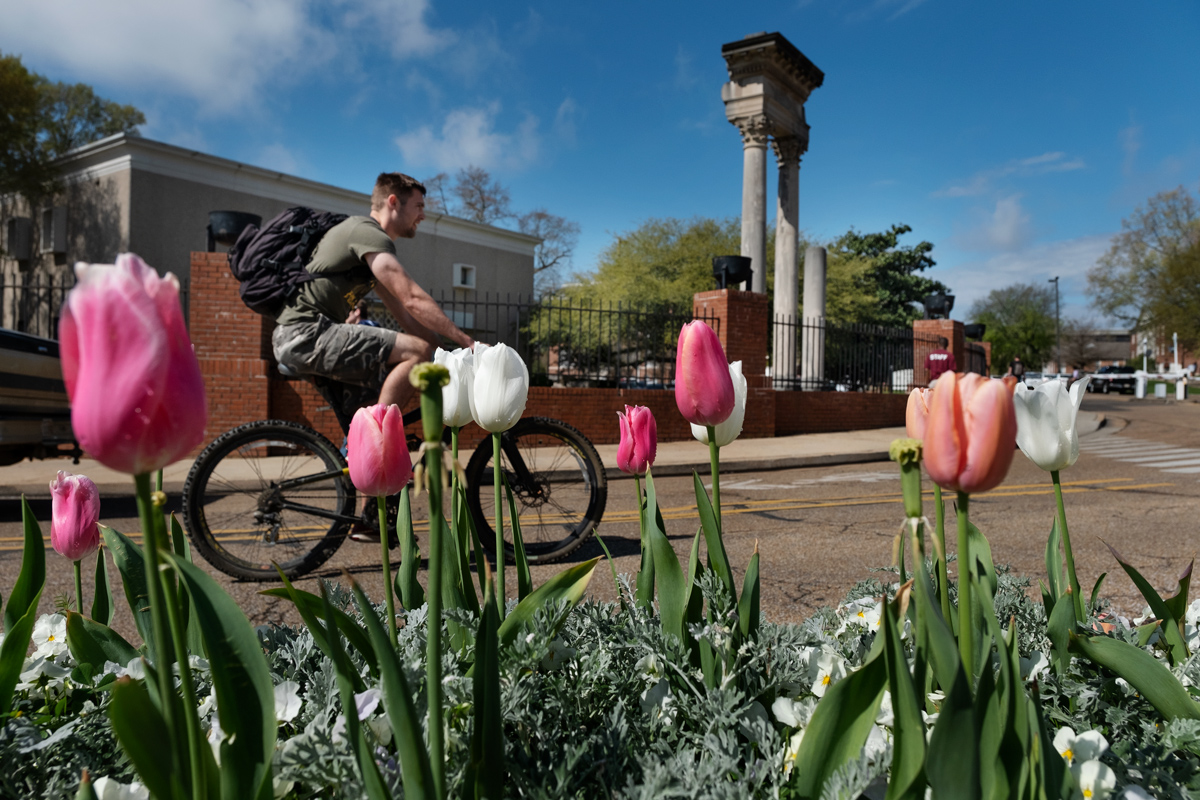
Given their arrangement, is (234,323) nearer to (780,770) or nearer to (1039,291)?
(780,770)

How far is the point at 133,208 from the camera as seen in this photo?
1916cm

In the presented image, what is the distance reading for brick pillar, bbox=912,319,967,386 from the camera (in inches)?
727

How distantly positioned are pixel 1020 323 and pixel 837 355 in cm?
6811

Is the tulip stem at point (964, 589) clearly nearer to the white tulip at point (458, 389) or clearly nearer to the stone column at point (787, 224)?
the white tulip at point (458, 389)

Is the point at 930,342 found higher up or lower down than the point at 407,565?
higher up

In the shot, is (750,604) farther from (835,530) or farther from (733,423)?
(835,530)

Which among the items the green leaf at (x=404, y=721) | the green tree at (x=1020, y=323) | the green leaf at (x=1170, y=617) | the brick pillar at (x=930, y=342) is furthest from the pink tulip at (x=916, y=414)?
the green tree at (x=1020, y=323)

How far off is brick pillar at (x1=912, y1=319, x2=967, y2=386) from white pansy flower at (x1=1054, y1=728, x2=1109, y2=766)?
60.3ft

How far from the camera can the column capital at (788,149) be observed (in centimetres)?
1861

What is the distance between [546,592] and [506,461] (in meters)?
2.71

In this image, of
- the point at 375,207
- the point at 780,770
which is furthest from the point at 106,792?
the point at 375,207

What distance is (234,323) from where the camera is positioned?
1005 centimetres

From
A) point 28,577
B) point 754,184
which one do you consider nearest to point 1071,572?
point 28,577

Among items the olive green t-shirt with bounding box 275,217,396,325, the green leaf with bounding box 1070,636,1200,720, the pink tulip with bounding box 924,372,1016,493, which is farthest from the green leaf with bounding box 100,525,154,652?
the olive green t-shirt with bounding box 275,217,396,325
